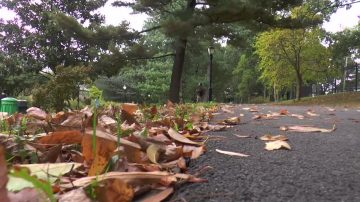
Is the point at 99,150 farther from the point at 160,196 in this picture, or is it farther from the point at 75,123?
the point at 75,123

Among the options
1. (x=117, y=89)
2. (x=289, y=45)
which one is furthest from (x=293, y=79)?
(x=117, y=89)

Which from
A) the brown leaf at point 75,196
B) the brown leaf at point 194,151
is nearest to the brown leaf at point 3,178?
the brown leaf at point 75,196

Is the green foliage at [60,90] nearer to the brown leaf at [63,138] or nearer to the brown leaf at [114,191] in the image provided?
the brown leaf at [63,138]

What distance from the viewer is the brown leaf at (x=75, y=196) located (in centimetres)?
105

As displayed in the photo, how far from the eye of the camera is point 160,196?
1.23 m

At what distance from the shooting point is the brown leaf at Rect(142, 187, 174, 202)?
1202 mm

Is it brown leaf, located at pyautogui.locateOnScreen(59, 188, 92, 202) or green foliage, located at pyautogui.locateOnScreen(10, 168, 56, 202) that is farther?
brown leaf, located at pyautogui.locateOnScreen(59, 188, 92, 202)

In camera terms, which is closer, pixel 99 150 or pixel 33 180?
pixel 33 180

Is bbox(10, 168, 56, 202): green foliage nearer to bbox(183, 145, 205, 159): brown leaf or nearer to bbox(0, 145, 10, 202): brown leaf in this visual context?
bbox(0, 145, 10, 202): brown leaf

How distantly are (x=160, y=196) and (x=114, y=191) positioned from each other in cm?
16

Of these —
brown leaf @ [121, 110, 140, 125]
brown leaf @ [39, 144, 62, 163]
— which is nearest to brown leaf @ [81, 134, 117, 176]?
brown leaf @ [39, 144, 62, 163]

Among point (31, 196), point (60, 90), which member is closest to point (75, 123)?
point (31, 196)

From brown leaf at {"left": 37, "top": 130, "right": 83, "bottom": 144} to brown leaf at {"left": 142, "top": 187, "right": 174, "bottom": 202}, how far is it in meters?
0.50

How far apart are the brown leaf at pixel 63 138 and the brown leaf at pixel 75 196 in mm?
553
